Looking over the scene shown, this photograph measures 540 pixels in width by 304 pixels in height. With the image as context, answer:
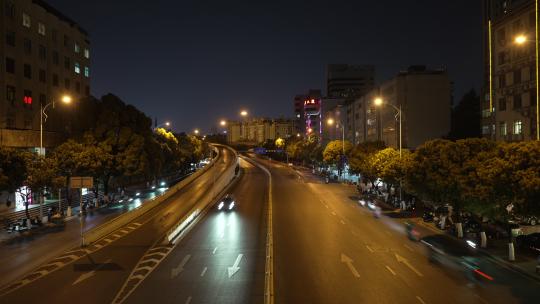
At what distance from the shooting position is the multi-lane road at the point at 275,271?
20750mm

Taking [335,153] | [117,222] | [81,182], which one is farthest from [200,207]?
[335,153]

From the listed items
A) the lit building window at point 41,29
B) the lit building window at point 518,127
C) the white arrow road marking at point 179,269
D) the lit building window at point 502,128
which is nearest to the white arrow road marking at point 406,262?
the white arrow road marking at point 179,269

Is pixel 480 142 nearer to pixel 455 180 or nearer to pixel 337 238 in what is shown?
pixel 455 180

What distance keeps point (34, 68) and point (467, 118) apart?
79572 mm

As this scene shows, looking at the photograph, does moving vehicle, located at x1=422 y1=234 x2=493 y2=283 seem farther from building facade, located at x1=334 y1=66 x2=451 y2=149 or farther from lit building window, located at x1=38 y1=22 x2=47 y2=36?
building facade, located at x1=334 y1=66 x2=451 y2=149

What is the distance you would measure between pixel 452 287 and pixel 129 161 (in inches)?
1759

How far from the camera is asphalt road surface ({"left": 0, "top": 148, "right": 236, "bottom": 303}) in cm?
2111

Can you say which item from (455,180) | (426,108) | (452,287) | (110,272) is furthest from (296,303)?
(426,108)

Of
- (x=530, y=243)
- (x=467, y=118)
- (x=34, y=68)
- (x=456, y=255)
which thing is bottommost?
(x=456, y=255)

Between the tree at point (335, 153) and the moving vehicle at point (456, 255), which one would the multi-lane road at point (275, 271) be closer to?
the moving vehicle at point (456, 255)

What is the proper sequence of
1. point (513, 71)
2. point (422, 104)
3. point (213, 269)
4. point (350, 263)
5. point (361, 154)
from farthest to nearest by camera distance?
point (422, 104) → point (361, 154) → point (513, 71) → point (350, 263) → point (213, 269)

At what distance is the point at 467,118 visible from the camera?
100438mm

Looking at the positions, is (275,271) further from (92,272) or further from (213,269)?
(92,272)

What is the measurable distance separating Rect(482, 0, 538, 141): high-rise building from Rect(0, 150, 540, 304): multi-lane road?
79.9ft
